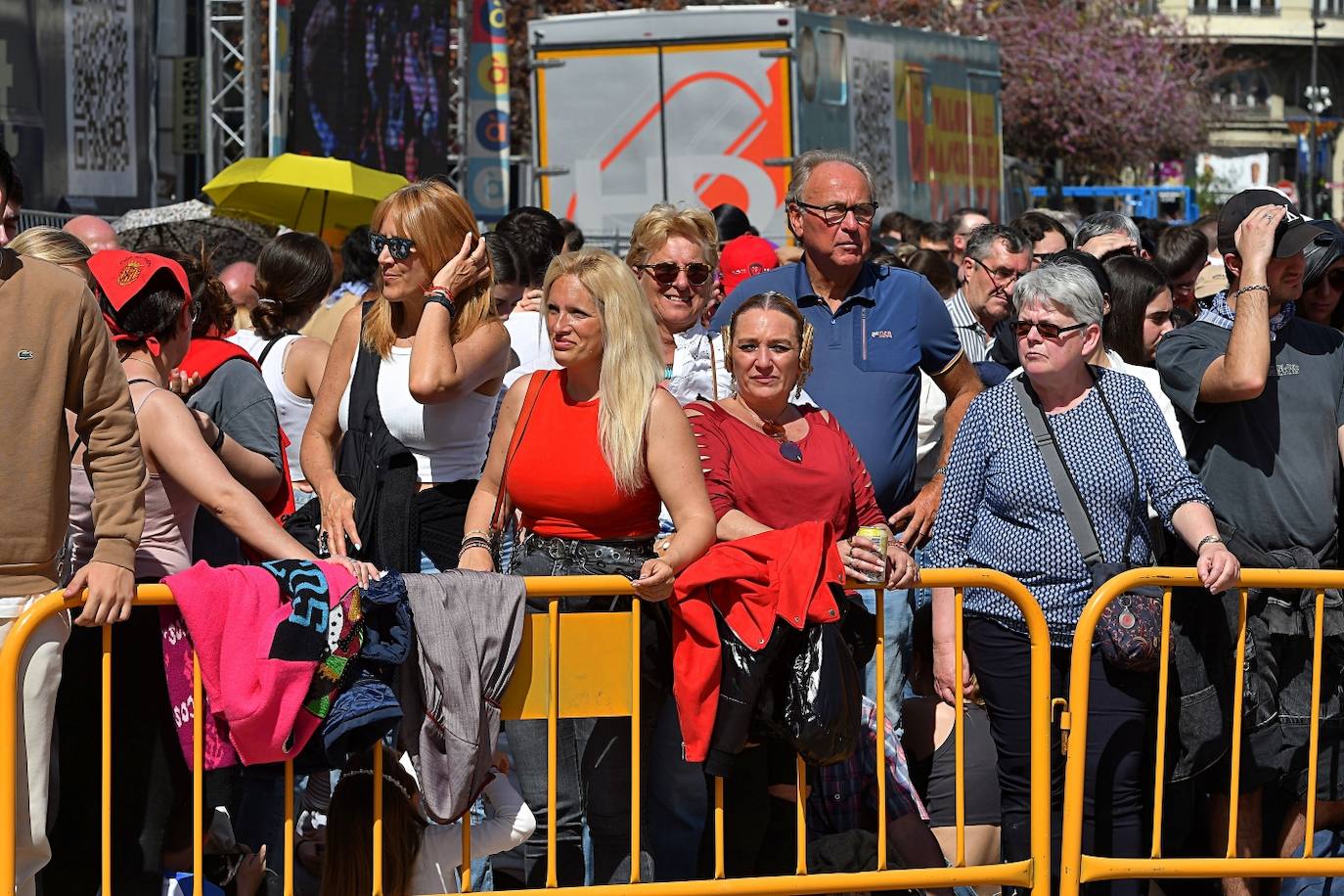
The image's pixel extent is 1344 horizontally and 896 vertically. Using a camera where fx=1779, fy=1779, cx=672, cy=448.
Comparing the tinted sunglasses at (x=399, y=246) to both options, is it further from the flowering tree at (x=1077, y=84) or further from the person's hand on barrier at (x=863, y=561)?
→ the flowering tree at (x=1077, y=84)

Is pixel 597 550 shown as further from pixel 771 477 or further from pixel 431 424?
pixel 431 424

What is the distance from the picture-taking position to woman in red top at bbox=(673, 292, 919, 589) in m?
4.92

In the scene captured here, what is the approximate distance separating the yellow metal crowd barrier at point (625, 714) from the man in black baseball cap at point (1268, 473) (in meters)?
0.56

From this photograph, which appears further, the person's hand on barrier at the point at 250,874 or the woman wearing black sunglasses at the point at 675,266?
the woman wearing black sunglasses at the point at 675,266

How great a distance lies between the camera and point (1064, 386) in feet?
16.8

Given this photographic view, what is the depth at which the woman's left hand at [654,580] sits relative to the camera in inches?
177

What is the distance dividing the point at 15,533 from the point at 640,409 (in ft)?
5.21

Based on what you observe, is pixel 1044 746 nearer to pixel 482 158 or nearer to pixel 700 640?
pixel 700 640

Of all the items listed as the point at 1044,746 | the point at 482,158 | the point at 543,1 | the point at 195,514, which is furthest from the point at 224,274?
the point at 543,1

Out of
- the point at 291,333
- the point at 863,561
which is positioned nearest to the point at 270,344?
the point at 291,333

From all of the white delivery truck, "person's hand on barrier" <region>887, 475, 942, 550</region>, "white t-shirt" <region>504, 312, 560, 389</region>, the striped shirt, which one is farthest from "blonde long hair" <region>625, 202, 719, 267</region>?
the white delivery truck

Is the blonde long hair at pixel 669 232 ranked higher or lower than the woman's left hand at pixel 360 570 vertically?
higher

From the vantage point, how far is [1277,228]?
212 inches

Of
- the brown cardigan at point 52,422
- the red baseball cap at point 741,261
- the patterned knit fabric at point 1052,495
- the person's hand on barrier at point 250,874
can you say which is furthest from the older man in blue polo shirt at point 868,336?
the red baseball cap at point 741,261
